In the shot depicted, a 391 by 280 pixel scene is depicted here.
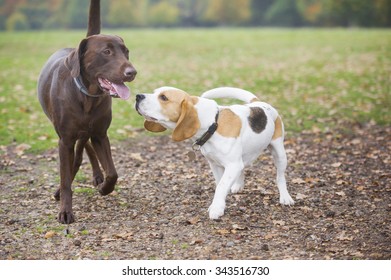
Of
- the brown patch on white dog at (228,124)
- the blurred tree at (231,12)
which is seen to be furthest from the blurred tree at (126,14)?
the brown patch on white dog at (228,124)

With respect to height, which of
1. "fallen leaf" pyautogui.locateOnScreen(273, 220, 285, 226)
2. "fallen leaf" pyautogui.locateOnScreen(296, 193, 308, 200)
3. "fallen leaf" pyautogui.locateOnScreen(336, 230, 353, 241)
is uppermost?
"fallen leaf" pyautogui.locateOnScreen(336, 230, 353, 241)

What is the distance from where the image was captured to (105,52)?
5379 mm

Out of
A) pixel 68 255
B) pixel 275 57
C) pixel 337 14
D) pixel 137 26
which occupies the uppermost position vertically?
pixel 68 255

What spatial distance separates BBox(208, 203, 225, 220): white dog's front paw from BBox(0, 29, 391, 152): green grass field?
13.1 feet

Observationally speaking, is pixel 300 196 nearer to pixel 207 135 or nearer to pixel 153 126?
pixel 207 135

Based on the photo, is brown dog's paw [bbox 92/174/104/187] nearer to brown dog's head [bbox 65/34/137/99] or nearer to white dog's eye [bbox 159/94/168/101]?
brown dog's head [bbox 65/34/137/99]

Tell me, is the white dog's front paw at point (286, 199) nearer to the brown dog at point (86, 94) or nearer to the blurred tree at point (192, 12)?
the brown dog at point (86, 94)

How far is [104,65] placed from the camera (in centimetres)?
537

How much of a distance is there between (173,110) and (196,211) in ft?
4.17

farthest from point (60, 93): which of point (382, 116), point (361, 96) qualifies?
point (361, 96)

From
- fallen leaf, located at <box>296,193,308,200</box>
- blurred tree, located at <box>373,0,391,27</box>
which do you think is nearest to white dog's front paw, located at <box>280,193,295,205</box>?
fallen leaf, located at <box>296,193,308,200</box>

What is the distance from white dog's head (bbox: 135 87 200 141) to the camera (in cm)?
527

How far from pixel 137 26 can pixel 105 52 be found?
57941 mm

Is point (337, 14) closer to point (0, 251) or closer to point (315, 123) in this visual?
point (315, 123)
